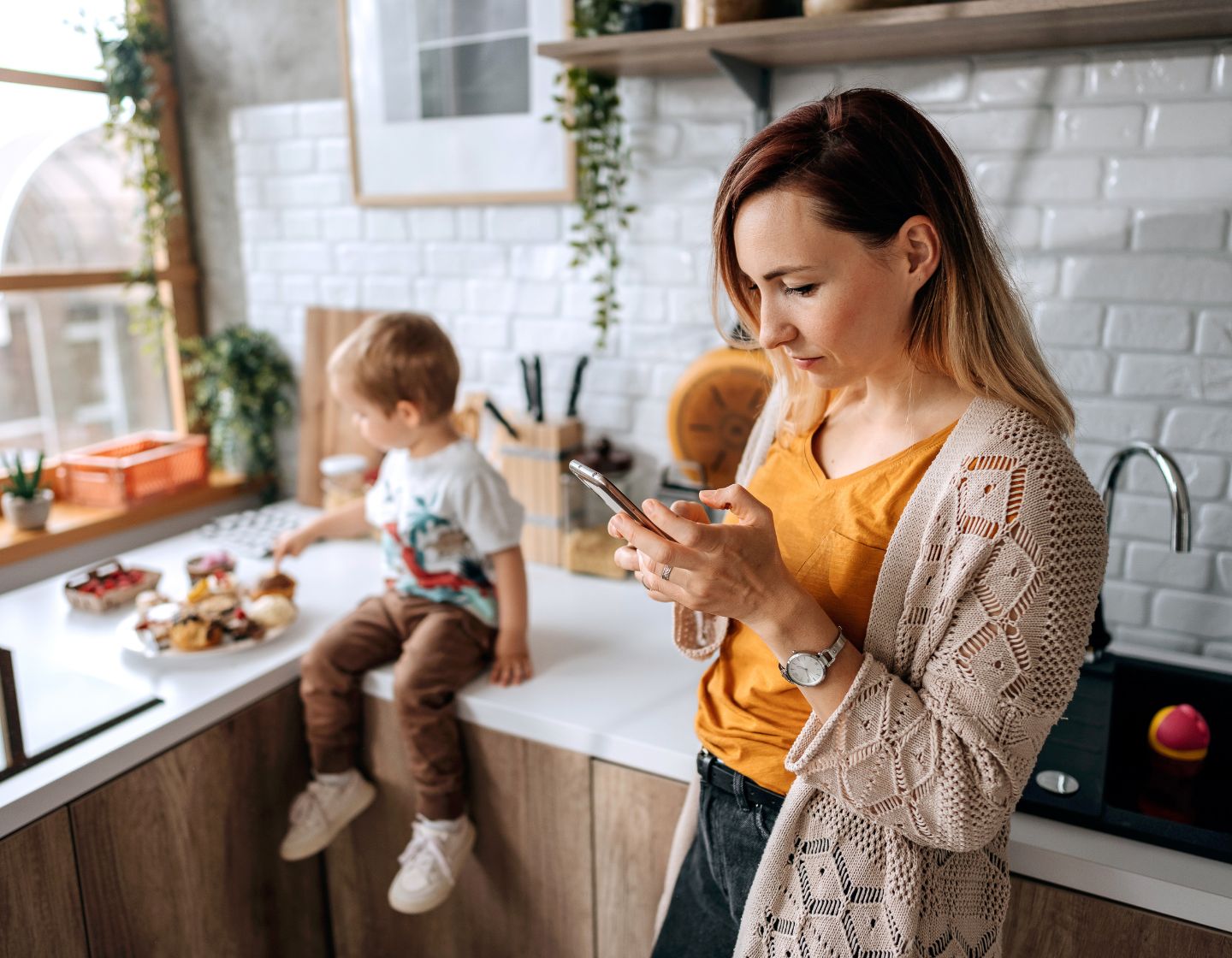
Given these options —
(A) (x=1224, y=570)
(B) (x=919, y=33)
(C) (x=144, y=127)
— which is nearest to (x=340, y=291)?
(C) (x=144, y=127)

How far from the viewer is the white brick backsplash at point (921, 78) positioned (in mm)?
1539

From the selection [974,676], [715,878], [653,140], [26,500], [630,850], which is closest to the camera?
[974,676]

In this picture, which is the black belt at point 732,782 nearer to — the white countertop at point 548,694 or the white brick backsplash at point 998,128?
the white countertop at point 548,694

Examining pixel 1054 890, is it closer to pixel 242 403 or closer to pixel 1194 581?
pixel 1194 581

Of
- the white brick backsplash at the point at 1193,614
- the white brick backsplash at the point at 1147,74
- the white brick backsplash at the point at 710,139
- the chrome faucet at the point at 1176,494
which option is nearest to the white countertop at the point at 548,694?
the chrome faucet at the point at 1176,494

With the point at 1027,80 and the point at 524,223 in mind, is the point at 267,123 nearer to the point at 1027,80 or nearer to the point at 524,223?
the point at 524,223

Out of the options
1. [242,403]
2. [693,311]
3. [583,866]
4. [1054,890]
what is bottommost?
[583,866]

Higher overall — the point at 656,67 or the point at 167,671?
the point at 656,67

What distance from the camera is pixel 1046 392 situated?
88 cm

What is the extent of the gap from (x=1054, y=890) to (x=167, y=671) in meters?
1.27

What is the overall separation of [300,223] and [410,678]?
131 cm

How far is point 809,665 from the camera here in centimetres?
86

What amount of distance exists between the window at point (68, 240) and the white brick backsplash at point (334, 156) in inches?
18.5

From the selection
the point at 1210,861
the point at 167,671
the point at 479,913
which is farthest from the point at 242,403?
the point at 1210,861
